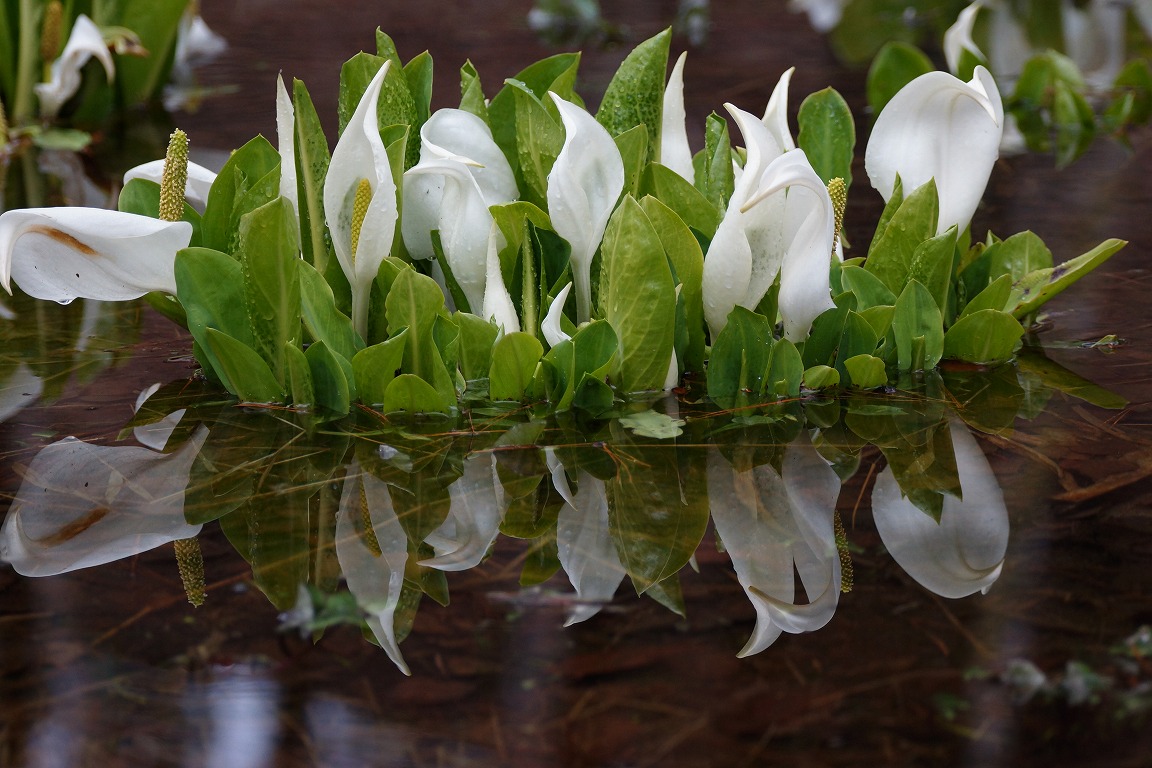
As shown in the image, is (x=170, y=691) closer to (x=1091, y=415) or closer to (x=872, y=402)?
(x=872, y=402)

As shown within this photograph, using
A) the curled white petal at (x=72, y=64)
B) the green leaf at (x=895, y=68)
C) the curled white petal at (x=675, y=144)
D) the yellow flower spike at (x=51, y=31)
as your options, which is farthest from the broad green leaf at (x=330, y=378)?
the yellow flower spike at (x=51, y=31)

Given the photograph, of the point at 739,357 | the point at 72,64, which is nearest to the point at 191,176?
the point at 739,357


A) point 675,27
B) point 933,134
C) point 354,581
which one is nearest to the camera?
point 354,581

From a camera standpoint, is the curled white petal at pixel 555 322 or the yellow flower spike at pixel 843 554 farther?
the curled white petal at pixel 555 322

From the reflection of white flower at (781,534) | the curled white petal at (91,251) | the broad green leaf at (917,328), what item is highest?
the curled white petal at (91,251)

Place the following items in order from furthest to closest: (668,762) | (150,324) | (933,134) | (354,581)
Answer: (150,324), (933,134), (354,581), (668,762)

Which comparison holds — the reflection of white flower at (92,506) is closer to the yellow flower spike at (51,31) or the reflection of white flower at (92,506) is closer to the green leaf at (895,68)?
the green leaf at (895,68)

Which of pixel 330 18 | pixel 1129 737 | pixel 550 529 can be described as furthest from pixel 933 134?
pixel 330 18
